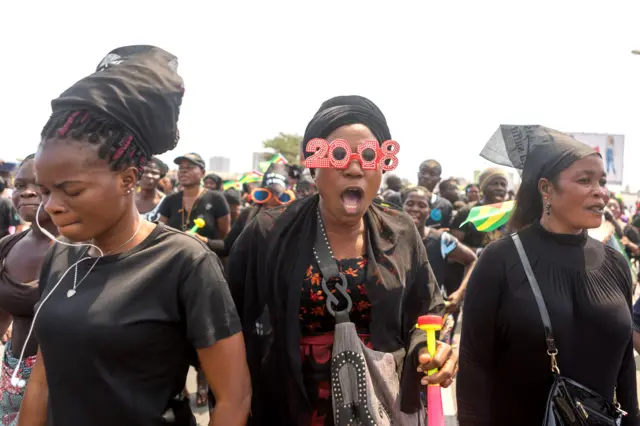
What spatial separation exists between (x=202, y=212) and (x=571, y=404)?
4.29 metres

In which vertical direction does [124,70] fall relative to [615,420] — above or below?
above

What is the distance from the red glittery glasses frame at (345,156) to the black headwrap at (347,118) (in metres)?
0.06

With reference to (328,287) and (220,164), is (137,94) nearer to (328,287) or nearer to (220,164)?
(328,287)

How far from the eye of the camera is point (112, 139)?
161 cm

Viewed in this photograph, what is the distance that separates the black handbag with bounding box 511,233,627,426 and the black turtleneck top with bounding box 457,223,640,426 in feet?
0.16

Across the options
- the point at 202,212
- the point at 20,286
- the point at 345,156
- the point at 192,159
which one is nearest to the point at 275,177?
the point at 202,212

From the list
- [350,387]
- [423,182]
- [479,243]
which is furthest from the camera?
[423,182]

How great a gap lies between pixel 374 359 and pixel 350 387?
139mm

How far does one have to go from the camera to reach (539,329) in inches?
92.4

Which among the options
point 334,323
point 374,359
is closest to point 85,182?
point 334,323

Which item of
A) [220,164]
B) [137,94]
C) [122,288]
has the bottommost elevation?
[220,164]

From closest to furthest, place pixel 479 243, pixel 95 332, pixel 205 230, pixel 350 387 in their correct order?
pixel 95 332
pixel 350 387
pixel 205 230
pixel 479 243

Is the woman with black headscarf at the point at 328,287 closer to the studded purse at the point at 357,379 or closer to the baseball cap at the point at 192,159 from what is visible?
the studded purse at the point at 357,379

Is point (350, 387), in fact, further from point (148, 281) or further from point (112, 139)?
point (112, 139)
